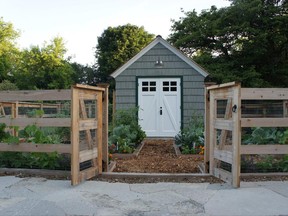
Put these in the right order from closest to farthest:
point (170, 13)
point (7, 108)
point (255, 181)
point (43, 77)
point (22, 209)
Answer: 1. point (22, 209)
2. point (255, 181)
3. point (7, 108)
4. point (170, 13)
5. point (43, 77)

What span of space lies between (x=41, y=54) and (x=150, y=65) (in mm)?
20612

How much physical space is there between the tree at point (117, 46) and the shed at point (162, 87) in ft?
59.7

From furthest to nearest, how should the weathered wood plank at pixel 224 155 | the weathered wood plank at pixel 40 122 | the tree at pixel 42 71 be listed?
the tree at pixel 42 71 < the weathered wood plank at pixel 40 122 < the weathered wood plank at pixel 224 155

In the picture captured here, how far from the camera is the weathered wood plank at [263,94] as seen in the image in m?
4.45

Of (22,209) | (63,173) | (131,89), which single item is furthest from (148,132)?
(22,209)

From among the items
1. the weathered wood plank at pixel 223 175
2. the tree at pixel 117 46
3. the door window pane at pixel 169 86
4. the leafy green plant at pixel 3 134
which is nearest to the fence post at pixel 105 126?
the leafy green plant at pixel 3 134

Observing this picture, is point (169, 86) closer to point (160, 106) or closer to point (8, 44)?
point (160, 106)

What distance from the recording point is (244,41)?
1717 cm

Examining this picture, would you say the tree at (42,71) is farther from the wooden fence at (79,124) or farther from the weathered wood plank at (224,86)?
the weathered wood plank at (224,86)

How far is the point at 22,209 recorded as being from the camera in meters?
3.28

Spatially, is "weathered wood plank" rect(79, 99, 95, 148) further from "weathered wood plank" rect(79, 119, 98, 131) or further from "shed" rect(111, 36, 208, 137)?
"shed" rect(111, 36, 208, 137)

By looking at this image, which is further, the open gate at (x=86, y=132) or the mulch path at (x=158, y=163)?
the mulch path at (x=158, y=163)

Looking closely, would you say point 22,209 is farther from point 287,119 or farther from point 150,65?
point 150,65

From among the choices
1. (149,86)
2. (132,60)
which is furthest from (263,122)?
(132,60)
